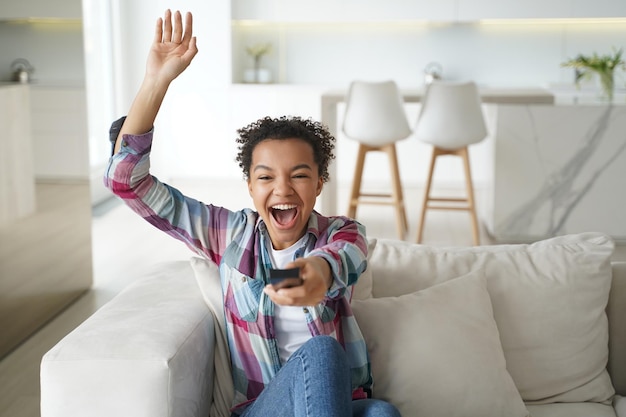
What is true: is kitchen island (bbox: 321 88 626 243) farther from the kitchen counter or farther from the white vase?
the white vase

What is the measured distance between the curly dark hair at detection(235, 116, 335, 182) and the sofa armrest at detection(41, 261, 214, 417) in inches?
15.4

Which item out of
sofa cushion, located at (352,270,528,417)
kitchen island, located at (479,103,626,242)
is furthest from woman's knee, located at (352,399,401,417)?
kitchen island, located at (479,103,626,242)

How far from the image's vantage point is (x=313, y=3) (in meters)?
7.25

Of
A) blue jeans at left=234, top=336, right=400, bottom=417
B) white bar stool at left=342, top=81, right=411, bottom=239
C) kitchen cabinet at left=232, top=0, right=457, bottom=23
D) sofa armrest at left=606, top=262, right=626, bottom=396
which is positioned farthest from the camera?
kitchen cabinet at left=232, top=0, right=457, bottom=23

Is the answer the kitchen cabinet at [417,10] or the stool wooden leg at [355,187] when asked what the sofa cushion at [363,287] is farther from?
the kitchen cabinet at [417,10]

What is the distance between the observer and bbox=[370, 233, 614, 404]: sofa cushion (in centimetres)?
214

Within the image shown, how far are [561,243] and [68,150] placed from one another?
256cm

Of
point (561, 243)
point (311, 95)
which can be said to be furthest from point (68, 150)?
point (311, 95)

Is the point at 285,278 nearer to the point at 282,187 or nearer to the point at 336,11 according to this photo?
the point at 282,187

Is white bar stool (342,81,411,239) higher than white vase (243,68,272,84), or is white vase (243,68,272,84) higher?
white vase (243,68,272,84)

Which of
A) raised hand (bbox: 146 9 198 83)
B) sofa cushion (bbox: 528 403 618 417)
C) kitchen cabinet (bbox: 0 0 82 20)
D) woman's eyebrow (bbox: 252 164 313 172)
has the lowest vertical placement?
sofa cushion (bbox: 528 403 618 417)

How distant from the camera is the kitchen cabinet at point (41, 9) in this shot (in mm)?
3570

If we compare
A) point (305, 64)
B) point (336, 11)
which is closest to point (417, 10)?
point (336, 11)

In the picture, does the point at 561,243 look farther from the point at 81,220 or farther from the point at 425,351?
the point at 81,220
